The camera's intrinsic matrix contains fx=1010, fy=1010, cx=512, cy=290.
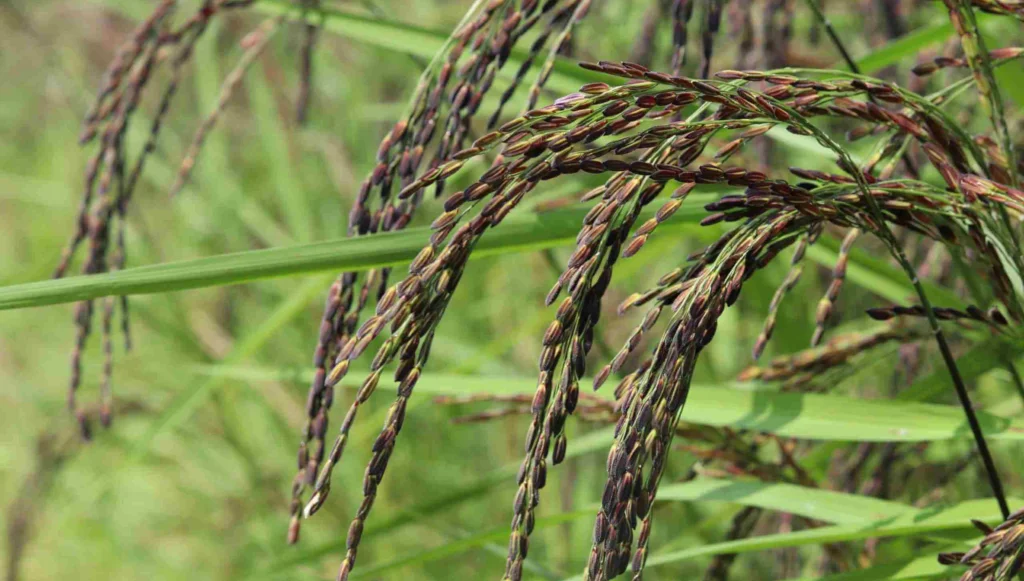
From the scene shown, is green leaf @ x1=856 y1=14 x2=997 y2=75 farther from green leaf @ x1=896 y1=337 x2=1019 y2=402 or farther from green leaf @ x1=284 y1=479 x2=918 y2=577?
green leaf @ x1=284 y1=479 x2=918 y2=577

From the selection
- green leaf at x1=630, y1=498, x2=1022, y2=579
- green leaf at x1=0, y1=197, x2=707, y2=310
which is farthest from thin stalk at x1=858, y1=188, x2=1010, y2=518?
green leaf at x1=0, y1=197, x2=707, y2=310

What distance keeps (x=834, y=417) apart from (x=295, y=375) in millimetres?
774

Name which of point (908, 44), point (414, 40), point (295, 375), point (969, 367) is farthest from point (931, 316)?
point (295, 375)

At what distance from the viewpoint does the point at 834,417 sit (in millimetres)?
1014

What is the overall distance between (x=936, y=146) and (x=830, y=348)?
32cm

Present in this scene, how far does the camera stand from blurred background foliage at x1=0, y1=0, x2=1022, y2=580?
6.12 feet

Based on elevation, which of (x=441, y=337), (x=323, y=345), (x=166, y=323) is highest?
(x=323, y=345)

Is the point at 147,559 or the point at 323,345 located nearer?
the point at 323,345

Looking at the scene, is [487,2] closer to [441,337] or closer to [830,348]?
[830,348]

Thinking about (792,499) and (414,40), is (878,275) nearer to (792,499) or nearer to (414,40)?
(792,499)

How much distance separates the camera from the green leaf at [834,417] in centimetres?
98

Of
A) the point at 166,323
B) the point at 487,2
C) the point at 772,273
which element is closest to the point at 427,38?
the point at 487,2

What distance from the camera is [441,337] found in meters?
2.41

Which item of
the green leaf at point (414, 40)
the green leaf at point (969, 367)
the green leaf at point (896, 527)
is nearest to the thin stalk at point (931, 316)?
the green leaf at point (896, 527)
